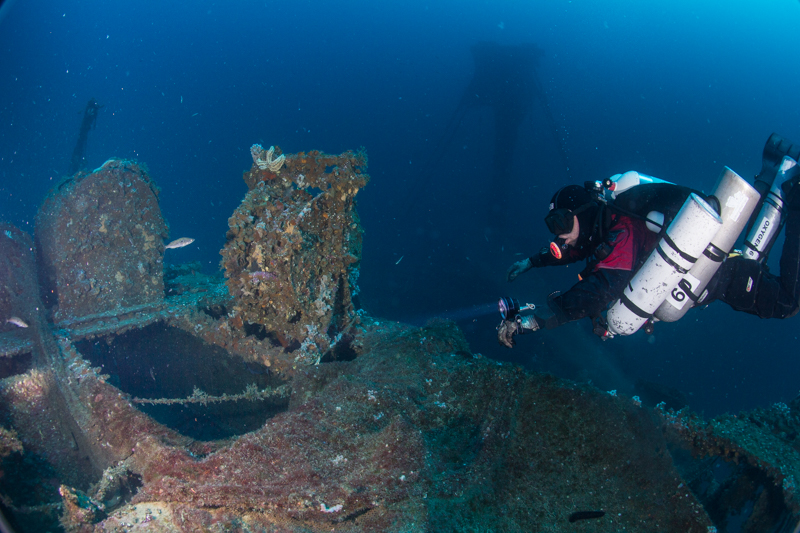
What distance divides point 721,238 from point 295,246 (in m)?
4.29

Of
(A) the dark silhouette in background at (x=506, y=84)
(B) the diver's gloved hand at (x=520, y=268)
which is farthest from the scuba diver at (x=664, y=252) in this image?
(A) the dark silhouette in background at (x=506, y=84)

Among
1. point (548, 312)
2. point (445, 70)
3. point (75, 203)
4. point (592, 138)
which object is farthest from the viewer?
point (445, 70)

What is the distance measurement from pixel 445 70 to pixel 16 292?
102m

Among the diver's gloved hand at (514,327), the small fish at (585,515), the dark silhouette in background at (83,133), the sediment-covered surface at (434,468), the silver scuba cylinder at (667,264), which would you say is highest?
the dark silhouette in background at (83,133)

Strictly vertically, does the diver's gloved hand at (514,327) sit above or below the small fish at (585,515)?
above

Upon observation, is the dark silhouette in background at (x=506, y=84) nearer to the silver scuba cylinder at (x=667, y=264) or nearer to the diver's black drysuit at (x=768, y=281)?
the diver's black drysuit at (x=768, y=281)

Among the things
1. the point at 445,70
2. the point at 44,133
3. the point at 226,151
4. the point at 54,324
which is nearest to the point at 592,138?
the point at 445,70

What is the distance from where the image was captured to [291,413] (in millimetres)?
2693

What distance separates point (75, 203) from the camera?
560cm

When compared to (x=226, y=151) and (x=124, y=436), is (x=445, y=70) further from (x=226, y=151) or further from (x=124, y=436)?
(x=124, y=436)

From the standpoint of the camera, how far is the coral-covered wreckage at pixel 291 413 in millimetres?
2184

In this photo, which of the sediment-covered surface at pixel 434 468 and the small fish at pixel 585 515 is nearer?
the sediment-covered surface at pixel 434 468

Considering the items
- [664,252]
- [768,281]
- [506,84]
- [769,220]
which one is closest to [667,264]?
[664,252]

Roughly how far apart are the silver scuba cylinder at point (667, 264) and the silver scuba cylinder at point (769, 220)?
1.13 meters
